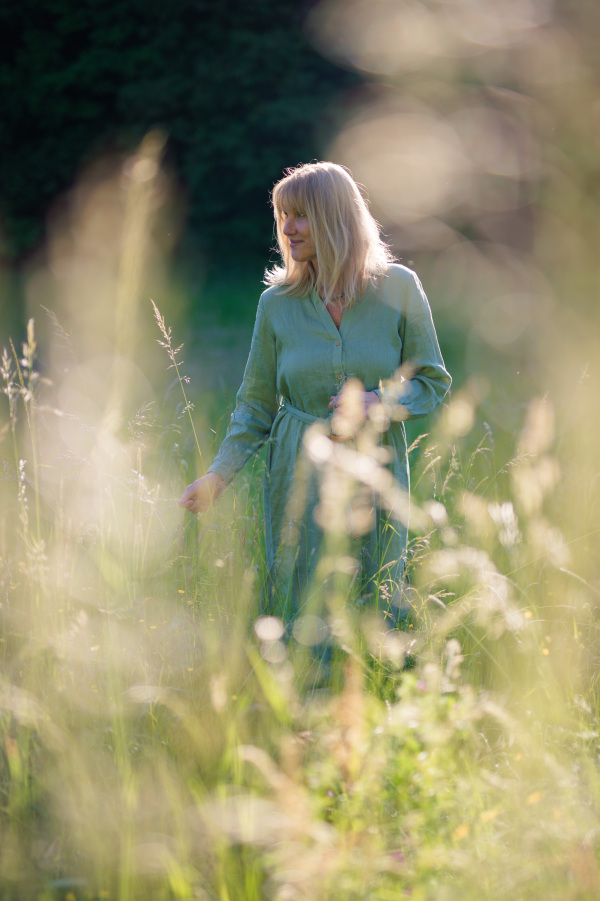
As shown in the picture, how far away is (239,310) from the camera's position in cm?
1148

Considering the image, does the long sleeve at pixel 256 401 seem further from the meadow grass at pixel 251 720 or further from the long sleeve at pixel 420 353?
the long sleeve at pixel 420 353

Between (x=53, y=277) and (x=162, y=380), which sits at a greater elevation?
(x=162, y=380)

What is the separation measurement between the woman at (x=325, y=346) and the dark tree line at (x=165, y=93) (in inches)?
393

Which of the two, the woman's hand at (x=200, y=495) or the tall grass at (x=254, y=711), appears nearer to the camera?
the tall grass at (x=254, y=711)

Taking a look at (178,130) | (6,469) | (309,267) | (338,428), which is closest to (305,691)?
(338,428)

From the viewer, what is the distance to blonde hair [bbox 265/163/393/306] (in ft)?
7.01

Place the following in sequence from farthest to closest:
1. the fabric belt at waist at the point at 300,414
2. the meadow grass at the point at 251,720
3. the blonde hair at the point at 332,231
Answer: the fabric belt at waist at the point at 300,414 < the blonde hair at the point at 332,231 < the meadow grass at the point at 251,720

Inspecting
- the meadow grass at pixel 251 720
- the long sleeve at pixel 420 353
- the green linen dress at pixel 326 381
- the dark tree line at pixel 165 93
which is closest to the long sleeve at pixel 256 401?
the green linen dress at pixel 326 381

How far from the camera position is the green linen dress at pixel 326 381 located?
2.21 metres

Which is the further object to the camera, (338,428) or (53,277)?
(53,277)

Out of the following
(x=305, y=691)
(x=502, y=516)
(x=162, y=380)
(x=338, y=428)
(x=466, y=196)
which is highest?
(x=502, y=516)

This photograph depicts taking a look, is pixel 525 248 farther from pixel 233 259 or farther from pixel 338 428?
pixel 338 428

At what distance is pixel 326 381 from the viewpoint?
7.27ft

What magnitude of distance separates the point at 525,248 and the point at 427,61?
3.25 meters
